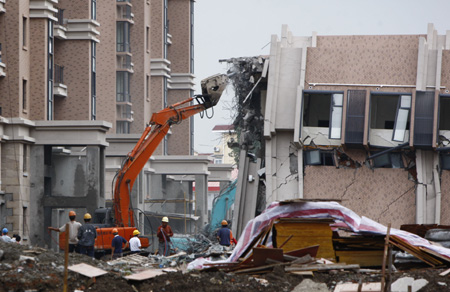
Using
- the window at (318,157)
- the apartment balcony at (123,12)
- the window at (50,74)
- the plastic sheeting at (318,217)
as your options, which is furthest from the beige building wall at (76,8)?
the plastic sheeting at (318,217)

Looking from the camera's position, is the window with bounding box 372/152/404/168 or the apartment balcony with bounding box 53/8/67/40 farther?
the apartment balcony with bounding box 53/8/67/40

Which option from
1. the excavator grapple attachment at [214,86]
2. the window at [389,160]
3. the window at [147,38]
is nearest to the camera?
the window at [389,160]

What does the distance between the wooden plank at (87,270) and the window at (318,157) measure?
1611 centimetres

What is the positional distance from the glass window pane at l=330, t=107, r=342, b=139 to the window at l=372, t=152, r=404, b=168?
1.52 meters

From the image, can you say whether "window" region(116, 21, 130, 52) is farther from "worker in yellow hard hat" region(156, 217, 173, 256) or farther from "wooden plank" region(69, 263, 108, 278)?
"wooden plank" region(69, 263, 108, 278)

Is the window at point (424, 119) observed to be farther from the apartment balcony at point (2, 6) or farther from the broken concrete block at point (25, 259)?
the apartment balcony at point (2, 6)

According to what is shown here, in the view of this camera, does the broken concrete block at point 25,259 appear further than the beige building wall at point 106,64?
No

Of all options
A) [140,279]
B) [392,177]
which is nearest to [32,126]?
[392,177]

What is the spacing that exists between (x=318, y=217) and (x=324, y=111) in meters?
13.0

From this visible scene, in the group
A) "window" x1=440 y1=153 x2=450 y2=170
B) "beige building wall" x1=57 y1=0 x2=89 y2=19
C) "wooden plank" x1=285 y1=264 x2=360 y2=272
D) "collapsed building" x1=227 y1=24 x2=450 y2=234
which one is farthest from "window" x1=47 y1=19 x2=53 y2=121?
"wooden plank" x1=285 y1=264 x2=360 y2=272

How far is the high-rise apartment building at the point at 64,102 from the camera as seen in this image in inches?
1603

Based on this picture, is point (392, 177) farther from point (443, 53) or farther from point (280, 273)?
point (280, 273)

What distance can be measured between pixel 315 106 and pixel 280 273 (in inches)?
641

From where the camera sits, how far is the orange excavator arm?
33094 millimetres
